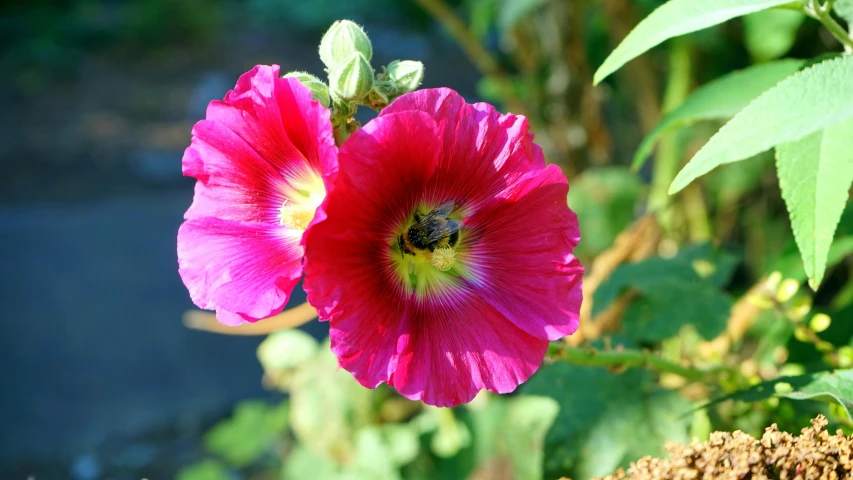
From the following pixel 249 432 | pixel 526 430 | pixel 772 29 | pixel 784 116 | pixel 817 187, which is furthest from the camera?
pixel 249 432

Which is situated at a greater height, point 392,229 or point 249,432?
point 392,229

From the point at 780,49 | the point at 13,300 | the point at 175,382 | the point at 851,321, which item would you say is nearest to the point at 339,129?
the point at 851,321

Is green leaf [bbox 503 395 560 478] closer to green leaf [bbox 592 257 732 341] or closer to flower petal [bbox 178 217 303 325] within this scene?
green leaf [bbox 592 257 732 341]

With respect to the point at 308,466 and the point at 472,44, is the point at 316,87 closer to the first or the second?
the point at 308,466

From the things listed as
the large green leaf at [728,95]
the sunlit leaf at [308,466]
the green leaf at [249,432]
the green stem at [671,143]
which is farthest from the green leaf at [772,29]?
the green leaf at [249,432]

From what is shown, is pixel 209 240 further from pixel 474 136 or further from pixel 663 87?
pixel 663 87

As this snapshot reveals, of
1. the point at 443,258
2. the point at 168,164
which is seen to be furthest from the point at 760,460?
the point at 168,164

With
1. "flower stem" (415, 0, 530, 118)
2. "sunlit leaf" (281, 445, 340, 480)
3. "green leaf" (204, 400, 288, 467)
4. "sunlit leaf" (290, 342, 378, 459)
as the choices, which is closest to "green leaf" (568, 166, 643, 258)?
"flower stem" (415, 0, 530, 118)

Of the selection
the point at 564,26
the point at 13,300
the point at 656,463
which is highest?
the point at 13,300
